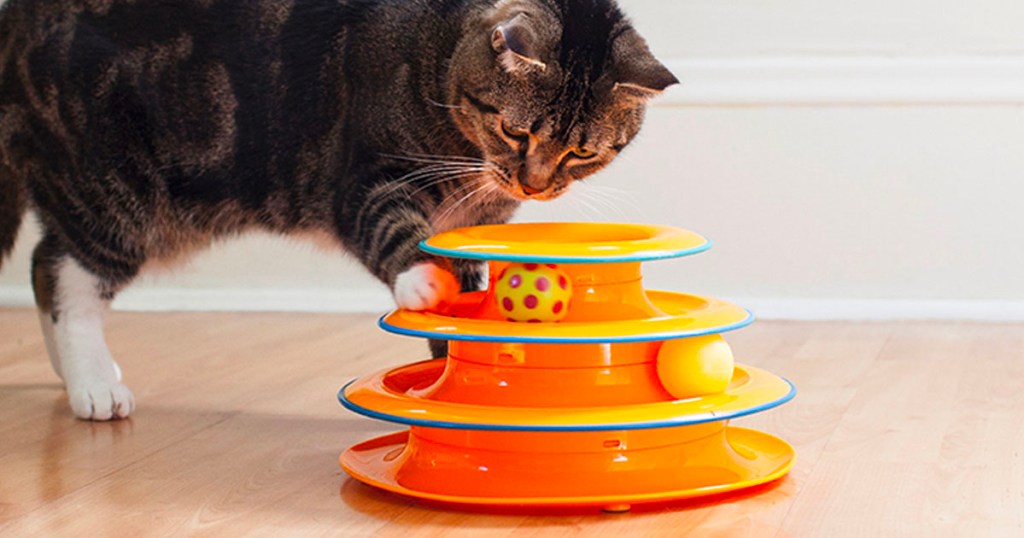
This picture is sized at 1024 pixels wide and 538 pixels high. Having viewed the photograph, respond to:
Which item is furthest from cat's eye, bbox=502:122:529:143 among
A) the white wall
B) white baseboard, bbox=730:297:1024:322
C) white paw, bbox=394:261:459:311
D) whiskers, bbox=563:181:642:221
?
white baseboard, bbox=730:297:1024:322

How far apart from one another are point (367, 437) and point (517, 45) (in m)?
0.61

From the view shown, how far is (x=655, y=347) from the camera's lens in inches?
61.8

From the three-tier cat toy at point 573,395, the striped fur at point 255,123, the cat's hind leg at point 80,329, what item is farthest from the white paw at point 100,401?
the three-tier cat toy at point 573,395

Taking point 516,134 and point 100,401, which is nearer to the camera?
point 516,134

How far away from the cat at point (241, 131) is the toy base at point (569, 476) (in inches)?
18.0

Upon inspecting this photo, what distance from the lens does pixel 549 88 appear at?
184 centimetres

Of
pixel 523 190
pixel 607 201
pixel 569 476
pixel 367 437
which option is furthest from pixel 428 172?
pixel 607 201

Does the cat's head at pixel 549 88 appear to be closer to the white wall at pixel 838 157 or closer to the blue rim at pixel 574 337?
the blue rim at pixel 574 337

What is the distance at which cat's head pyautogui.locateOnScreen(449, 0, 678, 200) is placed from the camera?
183 centimetres

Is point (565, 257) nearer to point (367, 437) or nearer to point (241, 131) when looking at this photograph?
point (367, 437)

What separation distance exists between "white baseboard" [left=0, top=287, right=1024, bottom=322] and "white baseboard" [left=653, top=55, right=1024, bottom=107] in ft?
1.46

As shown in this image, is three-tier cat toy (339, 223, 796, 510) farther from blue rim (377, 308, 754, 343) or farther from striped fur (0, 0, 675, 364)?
striped fur (0, 0, 675, 364)

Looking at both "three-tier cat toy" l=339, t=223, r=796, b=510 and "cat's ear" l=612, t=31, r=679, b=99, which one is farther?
"cat's ear" l=612, t=31, r=679, b=99

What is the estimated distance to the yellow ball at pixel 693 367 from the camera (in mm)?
1522
